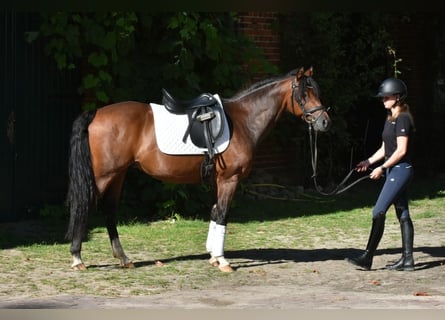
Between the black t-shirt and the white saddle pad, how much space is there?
1.52 meters

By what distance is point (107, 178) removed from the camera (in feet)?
25.9

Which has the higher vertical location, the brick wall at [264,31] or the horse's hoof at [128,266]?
the brick wall at [264,31]

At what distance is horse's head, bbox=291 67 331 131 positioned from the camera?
821 cm

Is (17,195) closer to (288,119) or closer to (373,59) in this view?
(288,119)

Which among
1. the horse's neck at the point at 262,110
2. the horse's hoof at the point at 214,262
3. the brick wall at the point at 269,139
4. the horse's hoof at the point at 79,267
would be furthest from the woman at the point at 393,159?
the brick wall at the point at 269,139

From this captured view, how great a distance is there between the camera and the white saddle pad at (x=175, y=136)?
26.2 feet

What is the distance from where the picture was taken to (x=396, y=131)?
7723 millimetres

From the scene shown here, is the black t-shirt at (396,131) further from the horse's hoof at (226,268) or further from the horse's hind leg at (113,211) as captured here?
the horse's hind leg at (113,211)

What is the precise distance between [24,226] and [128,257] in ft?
8.75

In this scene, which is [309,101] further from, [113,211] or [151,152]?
[113,211]

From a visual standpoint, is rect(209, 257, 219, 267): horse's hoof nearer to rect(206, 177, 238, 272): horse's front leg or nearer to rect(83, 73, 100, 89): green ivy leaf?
rect(206, 177, 238, 272): horse's front leg

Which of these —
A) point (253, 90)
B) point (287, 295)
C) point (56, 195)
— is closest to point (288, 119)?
point (56, 195)

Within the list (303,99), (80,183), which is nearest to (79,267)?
(80,183)

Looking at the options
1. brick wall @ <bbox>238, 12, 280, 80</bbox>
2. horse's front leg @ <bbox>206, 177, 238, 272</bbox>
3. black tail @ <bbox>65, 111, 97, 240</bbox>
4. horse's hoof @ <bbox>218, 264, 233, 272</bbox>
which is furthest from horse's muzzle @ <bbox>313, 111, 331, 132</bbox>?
brick wall @ <bbox>238, 12, 280, 80</bbox>
